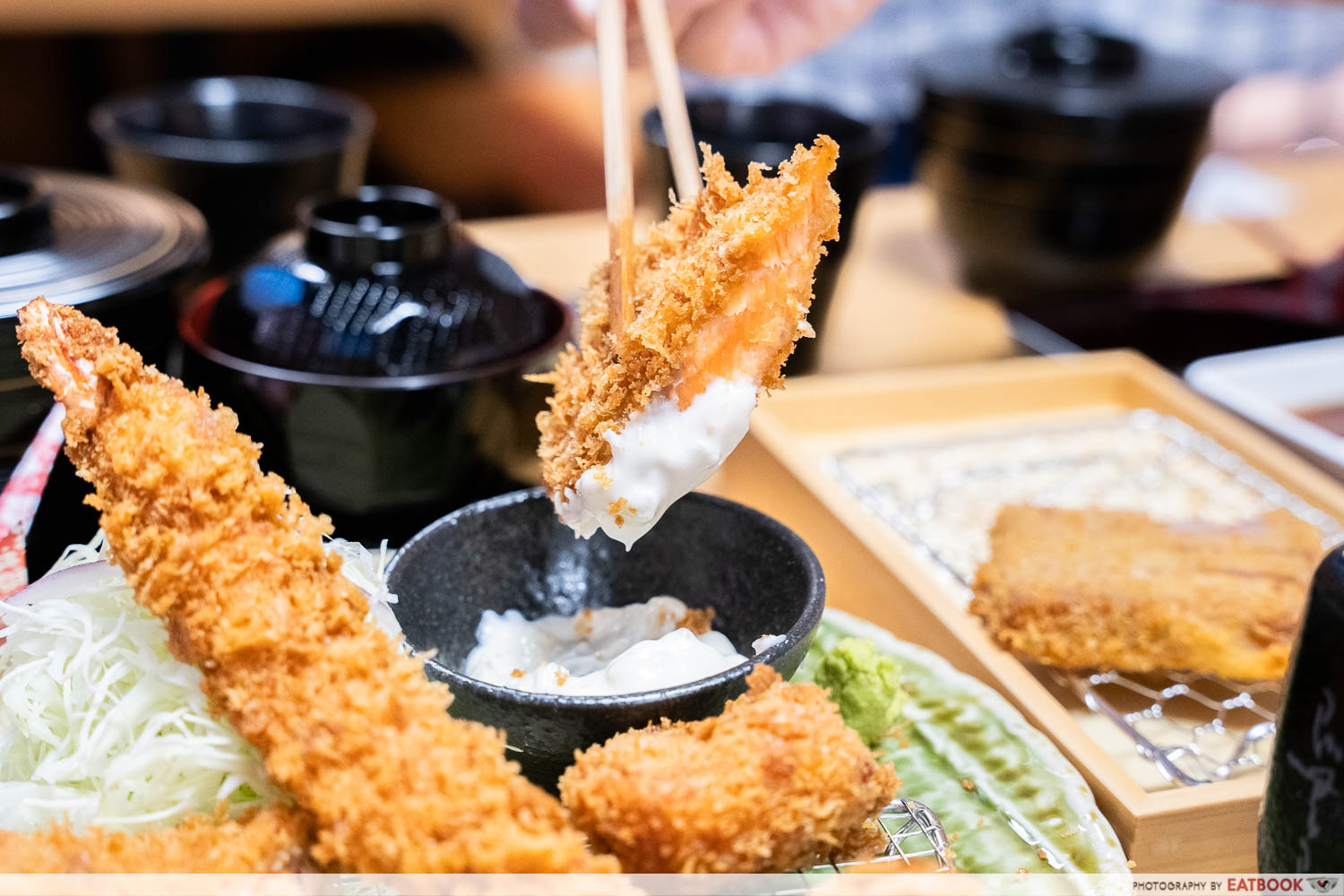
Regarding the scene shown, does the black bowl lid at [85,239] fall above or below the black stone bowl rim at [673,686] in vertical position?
above

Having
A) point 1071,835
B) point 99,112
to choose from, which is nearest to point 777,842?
point 1071,835

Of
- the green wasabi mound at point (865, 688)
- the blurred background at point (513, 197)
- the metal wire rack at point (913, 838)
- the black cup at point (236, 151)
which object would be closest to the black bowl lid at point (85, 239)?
the blurred background at point (513, 197)

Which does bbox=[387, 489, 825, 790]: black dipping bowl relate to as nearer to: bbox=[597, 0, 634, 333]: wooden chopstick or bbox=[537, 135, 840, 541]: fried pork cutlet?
bbox=[537, 135, 840, 541]: fried pork cutlet

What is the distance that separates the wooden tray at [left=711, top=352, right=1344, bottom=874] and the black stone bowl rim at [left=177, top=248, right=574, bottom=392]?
427 mm

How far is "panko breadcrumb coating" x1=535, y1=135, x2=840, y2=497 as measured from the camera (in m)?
1.03

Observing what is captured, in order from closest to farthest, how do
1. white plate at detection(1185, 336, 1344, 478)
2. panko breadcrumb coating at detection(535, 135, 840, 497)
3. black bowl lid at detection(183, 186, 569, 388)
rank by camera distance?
panko breadcrumb coating at detection(535, 135, 840, 497)
black bowl lid at detection(183, 186, 569, 388)
white plate at detection(1185, 336, 1344, 478)

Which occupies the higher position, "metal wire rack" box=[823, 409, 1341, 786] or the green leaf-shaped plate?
the green leaf-shaped plate

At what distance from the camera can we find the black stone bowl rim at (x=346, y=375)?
1504mm

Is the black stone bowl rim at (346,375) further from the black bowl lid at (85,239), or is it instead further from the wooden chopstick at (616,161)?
the wooden chopstick at (616,161)

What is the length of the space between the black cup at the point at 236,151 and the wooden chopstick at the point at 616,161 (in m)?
1.51

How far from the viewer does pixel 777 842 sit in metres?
0.95

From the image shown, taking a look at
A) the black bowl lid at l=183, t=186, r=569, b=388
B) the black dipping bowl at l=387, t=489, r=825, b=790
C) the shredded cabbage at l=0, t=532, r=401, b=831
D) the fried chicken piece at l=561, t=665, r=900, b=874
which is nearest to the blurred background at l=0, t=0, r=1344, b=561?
the black bowl lid at l=183, t=186, r=569, b=388

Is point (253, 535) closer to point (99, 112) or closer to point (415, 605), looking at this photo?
point (415, 605)

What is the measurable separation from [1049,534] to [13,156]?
4031 mm
